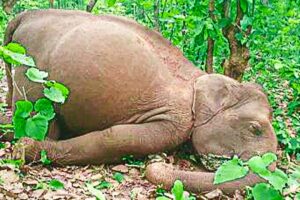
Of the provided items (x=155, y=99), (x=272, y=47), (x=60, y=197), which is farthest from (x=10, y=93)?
(x=272, y=47)

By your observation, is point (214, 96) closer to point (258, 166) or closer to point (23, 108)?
point (23, 108)

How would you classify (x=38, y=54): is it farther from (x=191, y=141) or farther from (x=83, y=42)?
(x=191, y=141)

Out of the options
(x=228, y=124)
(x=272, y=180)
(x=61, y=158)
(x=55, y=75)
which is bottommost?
(x=61, y=158)

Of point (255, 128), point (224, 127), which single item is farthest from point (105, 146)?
point (255, 128)

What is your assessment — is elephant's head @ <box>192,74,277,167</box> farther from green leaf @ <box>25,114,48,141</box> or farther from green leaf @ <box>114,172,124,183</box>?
green leaf @ <box>25,114,48,141</box>

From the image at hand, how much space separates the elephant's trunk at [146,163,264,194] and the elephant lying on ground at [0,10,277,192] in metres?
0.09

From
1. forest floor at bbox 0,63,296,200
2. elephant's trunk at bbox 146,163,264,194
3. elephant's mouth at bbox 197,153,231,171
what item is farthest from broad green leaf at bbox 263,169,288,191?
elephant's mouth at bbox 197,153,231,171

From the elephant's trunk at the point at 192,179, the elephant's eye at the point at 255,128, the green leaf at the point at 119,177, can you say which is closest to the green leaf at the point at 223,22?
the elephant's eye at the point at 255,128

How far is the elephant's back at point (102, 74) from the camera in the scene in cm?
385

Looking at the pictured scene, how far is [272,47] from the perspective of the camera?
640cm

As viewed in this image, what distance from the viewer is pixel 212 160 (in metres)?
3.82

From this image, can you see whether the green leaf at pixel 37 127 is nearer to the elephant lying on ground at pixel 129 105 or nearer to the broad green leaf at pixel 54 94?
the broad green leaf at pixel 54 94

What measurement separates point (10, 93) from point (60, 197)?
1.85 m

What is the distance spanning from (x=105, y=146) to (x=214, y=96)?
90 cm
